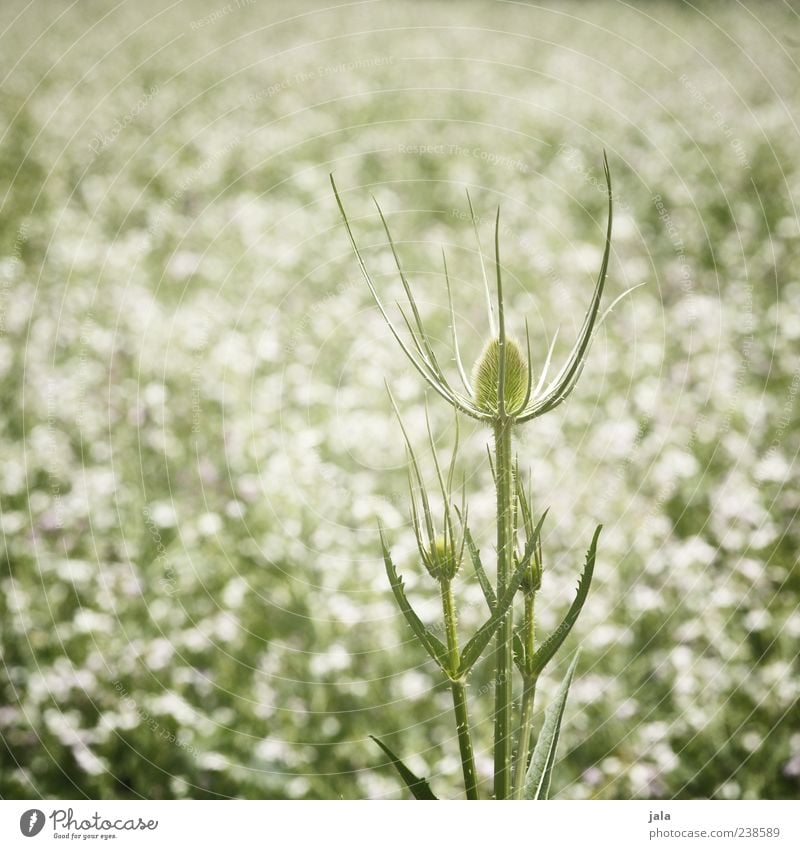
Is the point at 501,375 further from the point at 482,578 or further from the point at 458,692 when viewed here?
the point at 458,692

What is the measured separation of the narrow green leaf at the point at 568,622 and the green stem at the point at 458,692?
0.06 meters

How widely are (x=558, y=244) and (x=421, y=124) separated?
0.87 metres

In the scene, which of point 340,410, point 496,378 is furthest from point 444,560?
point 340,410

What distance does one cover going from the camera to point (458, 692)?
70cm
